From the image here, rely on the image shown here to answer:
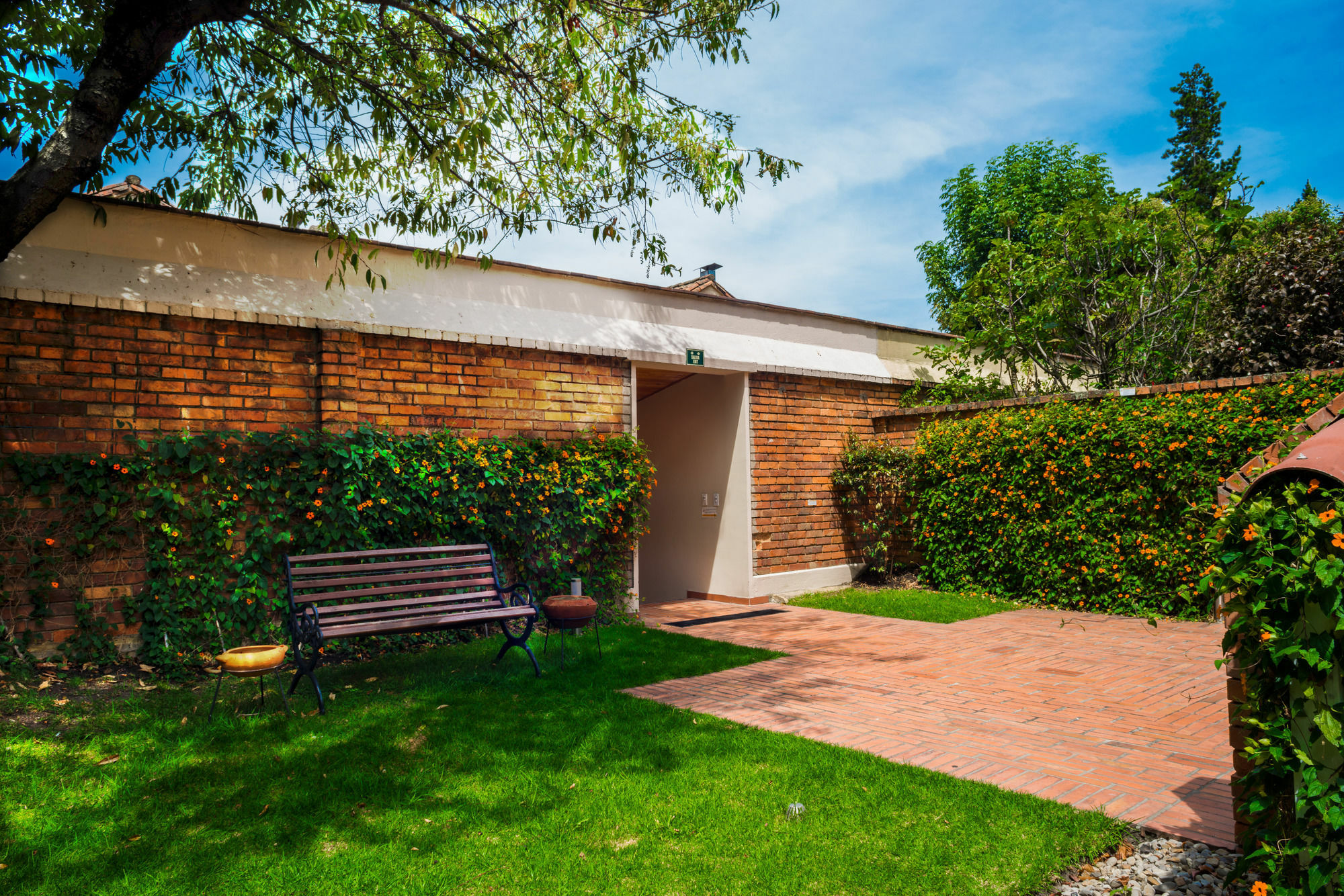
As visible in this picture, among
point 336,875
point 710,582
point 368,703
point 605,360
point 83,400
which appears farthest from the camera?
point 710,582

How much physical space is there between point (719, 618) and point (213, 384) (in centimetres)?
549

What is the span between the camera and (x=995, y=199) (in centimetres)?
2752

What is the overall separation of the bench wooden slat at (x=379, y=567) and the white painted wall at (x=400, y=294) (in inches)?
87.8

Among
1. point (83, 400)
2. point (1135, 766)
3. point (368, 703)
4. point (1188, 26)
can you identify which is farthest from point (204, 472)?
point (1188, 26)

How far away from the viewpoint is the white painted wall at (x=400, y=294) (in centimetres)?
568

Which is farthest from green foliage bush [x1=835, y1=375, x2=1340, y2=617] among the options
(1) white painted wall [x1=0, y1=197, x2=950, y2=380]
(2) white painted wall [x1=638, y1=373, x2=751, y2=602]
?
(1) white painted wall [x1=0, y1=197, x2=950, y2=380]

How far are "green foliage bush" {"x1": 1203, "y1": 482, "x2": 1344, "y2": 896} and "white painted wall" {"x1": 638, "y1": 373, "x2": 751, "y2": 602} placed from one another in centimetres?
714

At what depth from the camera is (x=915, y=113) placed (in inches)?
366

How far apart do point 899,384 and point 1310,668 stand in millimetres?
9446

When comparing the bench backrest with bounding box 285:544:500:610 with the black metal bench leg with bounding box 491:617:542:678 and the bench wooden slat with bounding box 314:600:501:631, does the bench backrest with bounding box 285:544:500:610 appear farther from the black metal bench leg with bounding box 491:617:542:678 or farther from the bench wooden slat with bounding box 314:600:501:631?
the black metal bench leg with bounding box 491:617:542:678

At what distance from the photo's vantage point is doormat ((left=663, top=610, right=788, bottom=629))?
323 inches

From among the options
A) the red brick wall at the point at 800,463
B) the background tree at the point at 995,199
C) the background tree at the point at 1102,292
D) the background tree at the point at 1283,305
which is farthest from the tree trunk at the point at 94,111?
the background tree at the point at 995,199

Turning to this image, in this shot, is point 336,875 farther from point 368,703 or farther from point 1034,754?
point 1034,754

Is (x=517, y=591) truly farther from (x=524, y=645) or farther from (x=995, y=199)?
(x=995, y=199)
